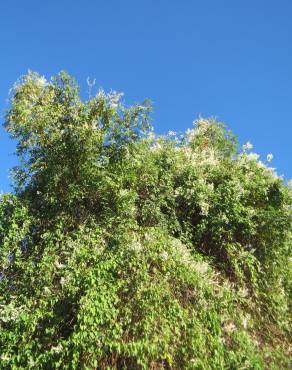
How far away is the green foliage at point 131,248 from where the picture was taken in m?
8.35

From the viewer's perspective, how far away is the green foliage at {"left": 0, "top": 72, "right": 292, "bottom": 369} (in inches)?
329

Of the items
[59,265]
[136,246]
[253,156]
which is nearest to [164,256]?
[136,246]

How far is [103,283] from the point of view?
8.80 meters

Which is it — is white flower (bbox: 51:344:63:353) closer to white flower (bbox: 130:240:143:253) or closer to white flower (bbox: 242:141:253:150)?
white flower (bbox: 130:240:143:253)

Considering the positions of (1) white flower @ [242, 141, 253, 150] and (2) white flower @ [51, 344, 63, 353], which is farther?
(1) white flower @ [242, 141, 253, 150]

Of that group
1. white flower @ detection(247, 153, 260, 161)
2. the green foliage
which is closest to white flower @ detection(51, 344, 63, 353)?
the green foliage

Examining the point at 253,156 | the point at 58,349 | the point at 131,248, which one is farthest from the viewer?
the point at 253,156

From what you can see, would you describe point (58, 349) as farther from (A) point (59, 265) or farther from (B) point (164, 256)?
(B) point (164, 256)

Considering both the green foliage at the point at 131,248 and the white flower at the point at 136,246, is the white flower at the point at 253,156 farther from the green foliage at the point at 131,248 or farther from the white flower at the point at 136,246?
the white flower at the point at 136,246

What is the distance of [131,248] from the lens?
9375mm

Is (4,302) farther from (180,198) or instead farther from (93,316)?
(180,198)

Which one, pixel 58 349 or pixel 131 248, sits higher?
pixel 131 248

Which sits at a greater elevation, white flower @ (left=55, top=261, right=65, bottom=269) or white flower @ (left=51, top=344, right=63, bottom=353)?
white flower @ (left=55, top=261, right=65, bottom=269)

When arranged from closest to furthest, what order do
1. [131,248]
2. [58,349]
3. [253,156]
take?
[58,349], [131,248], [253,156]
